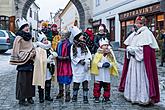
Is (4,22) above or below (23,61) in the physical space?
above

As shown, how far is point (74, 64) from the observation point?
8.27 meters

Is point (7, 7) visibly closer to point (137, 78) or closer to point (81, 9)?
point (81, 9)

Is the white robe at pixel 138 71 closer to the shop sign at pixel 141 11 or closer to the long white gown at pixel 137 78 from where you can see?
the long white gown at pixel 137 78

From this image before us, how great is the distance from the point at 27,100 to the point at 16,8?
3309cm

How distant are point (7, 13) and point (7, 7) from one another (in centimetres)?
66

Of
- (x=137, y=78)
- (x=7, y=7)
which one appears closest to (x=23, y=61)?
(x=137, y=78)

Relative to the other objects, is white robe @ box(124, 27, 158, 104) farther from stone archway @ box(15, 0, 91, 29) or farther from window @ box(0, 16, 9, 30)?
stone archway @ box(15, 0, 91, 29)

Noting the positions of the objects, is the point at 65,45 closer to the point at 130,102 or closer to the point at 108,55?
the point at 108,55

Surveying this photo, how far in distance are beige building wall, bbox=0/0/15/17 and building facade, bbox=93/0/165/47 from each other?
898cm

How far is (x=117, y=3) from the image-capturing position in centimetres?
3131

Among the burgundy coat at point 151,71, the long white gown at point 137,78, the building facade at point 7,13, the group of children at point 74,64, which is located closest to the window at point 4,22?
the building facade at point 7,13

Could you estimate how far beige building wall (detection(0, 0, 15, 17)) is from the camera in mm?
39844

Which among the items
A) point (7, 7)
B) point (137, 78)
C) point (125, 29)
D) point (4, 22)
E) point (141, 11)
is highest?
A: point (7, 7)

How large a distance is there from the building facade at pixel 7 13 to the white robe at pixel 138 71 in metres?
32.4
